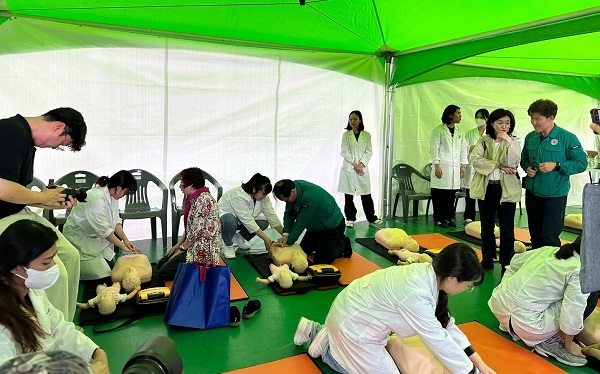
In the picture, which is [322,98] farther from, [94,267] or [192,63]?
[94,267]

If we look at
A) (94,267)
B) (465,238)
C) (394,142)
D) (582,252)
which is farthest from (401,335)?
(394,142)

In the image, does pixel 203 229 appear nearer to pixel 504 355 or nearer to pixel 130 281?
pixel 130 281

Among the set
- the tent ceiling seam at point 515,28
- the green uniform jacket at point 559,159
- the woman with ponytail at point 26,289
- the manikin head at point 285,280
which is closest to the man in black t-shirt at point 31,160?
the woman with ponytail at point 26,289

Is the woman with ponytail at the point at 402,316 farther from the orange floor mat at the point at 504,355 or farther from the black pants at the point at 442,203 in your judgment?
the black pants at the point at 442,203

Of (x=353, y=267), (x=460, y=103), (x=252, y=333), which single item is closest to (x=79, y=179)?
(x=252, y=333)

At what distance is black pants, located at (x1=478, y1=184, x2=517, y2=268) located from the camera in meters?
3.62

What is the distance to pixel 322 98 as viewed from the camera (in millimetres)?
5449

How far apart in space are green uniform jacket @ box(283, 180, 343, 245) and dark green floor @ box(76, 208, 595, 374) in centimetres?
66

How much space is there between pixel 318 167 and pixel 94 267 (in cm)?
304

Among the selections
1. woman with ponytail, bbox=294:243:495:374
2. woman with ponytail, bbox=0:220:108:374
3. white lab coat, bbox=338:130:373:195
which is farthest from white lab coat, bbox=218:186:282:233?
woman with ponytail, bbox=0:220:108:374

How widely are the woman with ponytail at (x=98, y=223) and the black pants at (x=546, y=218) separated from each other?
3.25 m

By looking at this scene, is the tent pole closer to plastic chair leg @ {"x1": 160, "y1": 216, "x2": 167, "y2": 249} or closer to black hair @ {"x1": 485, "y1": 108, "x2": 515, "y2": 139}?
black hair @ {"x1": 485, "y1": 108, "x2": 515, "y2": 139}

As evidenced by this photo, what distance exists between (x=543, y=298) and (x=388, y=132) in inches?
146

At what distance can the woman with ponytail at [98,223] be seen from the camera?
3.32m
